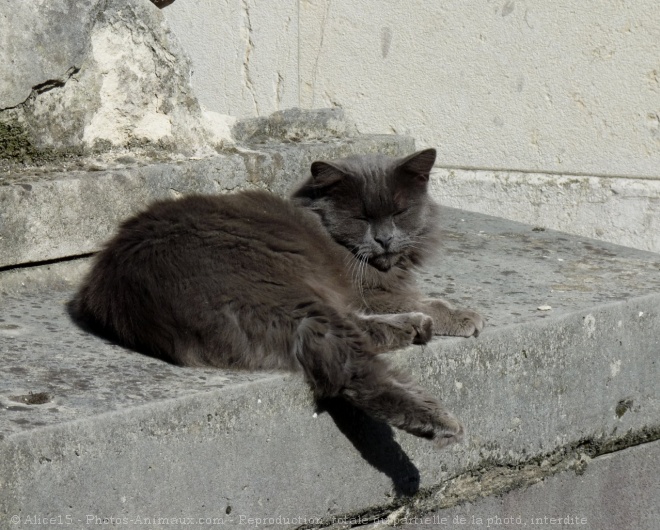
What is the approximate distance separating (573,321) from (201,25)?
3.65 m

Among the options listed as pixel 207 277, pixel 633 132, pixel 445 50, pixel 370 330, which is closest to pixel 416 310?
pixel 370 330

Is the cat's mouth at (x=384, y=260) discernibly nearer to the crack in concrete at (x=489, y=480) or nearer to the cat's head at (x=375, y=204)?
the cat's head at (x=375, y=204)

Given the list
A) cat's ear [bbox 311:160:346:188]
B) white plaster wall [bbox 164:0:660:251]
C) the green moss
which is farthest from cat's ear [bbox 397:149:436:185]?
white plaster wall [bbox 164:0:660:251]

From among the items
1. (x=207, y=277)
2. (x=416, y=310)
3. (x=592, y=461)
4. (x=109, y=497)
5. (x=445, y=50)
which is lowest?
(x=592, y=461)

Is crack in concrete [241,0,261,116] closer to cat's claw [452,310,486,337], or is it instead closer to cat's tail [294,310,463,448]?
cat's claw [452,310,486,337]

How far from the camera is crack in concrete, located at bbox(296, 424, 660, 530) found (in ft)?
7.89

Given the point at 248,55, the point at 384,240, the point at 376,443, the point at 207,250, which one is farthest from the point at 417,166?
the point at 248,55

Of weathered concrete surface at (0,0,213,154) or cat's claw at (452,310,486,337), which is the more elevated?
weathered concrete surface at (0,0,213,154)

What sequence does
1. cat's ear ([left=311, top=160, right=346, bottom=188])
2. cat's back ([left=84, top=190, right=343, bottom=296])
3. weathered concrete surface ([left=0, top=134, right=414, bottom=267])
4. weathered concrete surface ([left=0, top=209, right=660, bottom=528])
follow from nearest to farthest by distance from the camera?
weathered concrete surface ([left=0, top=209, right=660, bottom=528])
cat's back ([left=84, top=190, right=343, bottom=296])
cat's ear ([left=311, top=160, right=346, bottom=188])
weathered concrete surface ([left=0, top=134, right=414, bottom=267])

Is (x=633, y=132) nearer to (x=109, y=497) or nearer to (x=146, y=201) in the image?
(x=146, y=201)

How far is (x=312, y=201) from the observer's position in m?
2.80

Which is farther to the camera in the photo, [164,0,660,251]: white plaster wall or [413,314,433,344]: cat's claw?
[164,0,660,251]: white plaster wall

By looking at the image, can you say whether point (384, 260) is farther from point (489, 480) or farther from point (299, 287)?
point (489, 480)

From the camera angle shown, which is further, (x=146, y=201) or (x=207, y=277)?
(x=146, y=201)
